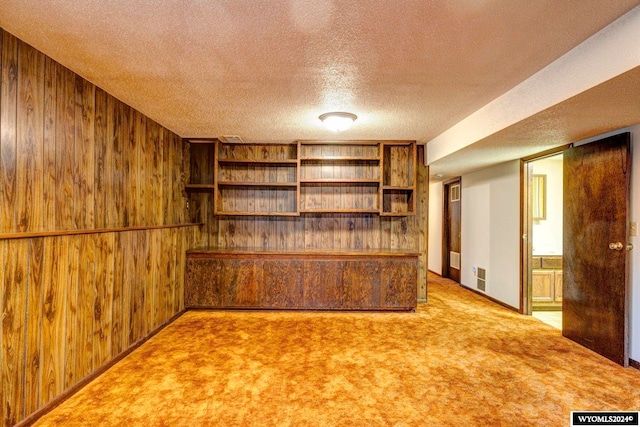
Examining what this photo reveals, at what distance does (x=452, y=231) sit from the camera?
614 centimetres

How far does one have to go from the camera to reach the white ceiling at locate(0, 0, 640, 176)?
61.5 inches

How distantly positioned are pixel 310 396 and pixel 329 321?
1.55 m

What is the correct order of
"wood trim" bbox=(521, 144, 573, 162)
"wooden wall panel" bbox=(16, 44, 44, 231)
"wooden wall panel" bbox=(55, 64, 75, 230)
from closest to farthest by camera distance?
"wooden wall panel" bbox=(16, 44, 44, 231), "wooden wall panel" bbox=(55, 64, 75, 230), "wood trim" bbox=(521, 144, 573, 162)

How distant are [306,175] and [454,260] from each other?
3.44 meters

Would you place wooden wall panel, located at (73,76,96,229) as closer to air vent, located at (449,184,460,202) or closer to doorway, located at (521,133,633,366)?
doorway, located at (521,133,633,366)

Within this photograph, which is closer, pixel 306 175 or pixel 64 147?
pixel 64 147

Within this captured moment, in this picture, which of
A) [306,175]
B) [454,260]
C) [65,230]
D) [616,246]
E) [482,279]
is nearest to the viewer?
[65,230]

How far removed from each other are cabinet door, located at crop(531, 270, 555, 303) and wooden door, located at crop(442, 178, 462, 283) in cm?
155

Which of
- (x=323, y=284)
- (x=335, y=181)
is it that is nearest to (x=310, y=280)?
(x=323, y=284)

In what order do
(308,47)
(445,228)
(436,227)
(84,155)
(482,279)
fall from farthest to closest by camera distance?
1. (436,227)
2. (445,228)
3. (482,279)
4. (84,155)
5. (308,47)

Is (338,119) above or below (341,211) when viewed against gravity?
above

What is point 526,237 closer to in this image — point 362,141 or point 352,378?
point 362,141

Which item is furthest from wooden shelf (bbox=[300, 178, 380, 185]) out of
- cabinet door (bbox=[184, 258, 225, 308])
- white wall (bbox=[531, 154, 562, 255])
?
white wall (bbox=[531, 154, 562, 255])

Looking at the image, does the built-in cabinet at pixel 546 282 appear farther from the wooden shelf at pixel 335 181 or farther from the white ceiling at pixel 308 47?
the wooden shelf at pixel 335 181
